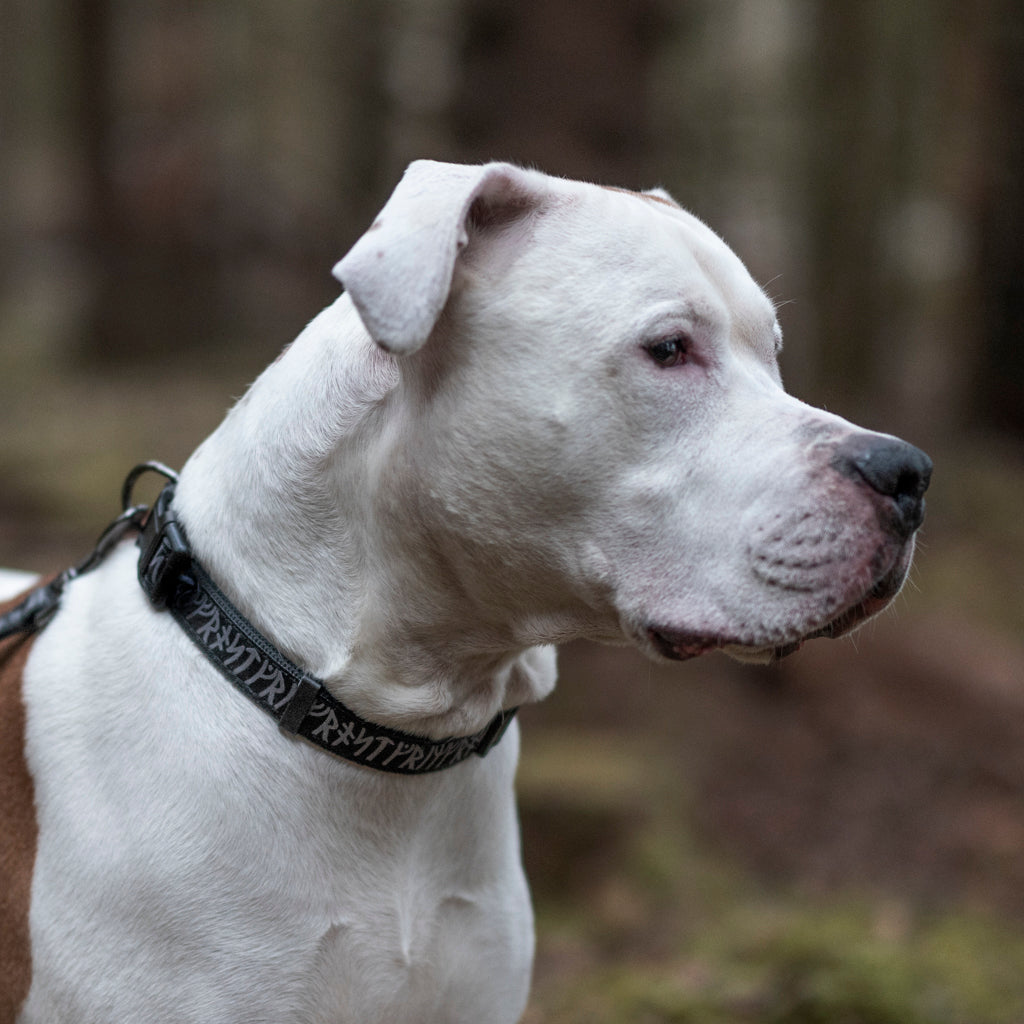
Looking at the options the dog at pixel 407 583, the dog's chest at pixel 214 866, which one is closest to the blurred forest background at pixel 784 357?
the dog's chest at pixel 214 866

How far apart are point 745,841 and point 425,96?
494 centimetres

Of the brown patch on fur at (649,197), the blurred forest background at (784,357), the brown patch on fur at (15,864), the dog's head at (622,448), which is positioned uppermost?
the brown patch on fur at (649,197)

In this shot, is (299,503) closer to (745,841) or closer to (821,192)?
(745,841)

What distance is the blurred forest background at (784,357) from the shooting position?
484cm

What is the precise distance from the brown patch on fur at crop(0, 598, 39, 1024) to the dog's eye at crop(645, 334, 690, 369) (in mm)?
1340

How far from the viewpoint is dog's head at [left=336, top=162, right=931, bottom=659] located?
1.95 meters

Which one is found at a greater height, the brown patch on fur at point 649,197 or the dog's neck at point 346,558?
the brown patch on fur at point 649,197

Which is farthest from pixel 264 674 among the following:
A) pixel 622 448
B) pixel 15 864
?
pixel 622 448

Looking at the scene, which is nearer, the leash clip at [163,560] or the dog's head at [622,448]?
the dog's head at [622,448]

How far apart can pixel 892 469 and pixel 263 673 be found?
112cm

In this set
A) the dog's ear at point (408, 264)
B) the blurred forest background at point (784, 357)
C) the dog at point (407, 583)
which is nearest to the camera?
the dog's ear at point (408, 264)

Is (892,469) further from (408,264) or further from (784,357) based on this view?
(784,357)

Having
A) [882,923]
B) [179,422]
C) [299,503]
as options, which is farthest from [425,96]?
[299,503]

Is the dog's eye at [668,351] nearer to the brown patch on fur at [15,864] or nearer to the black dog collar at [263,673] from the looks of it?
the black dog collar at [263,673]
